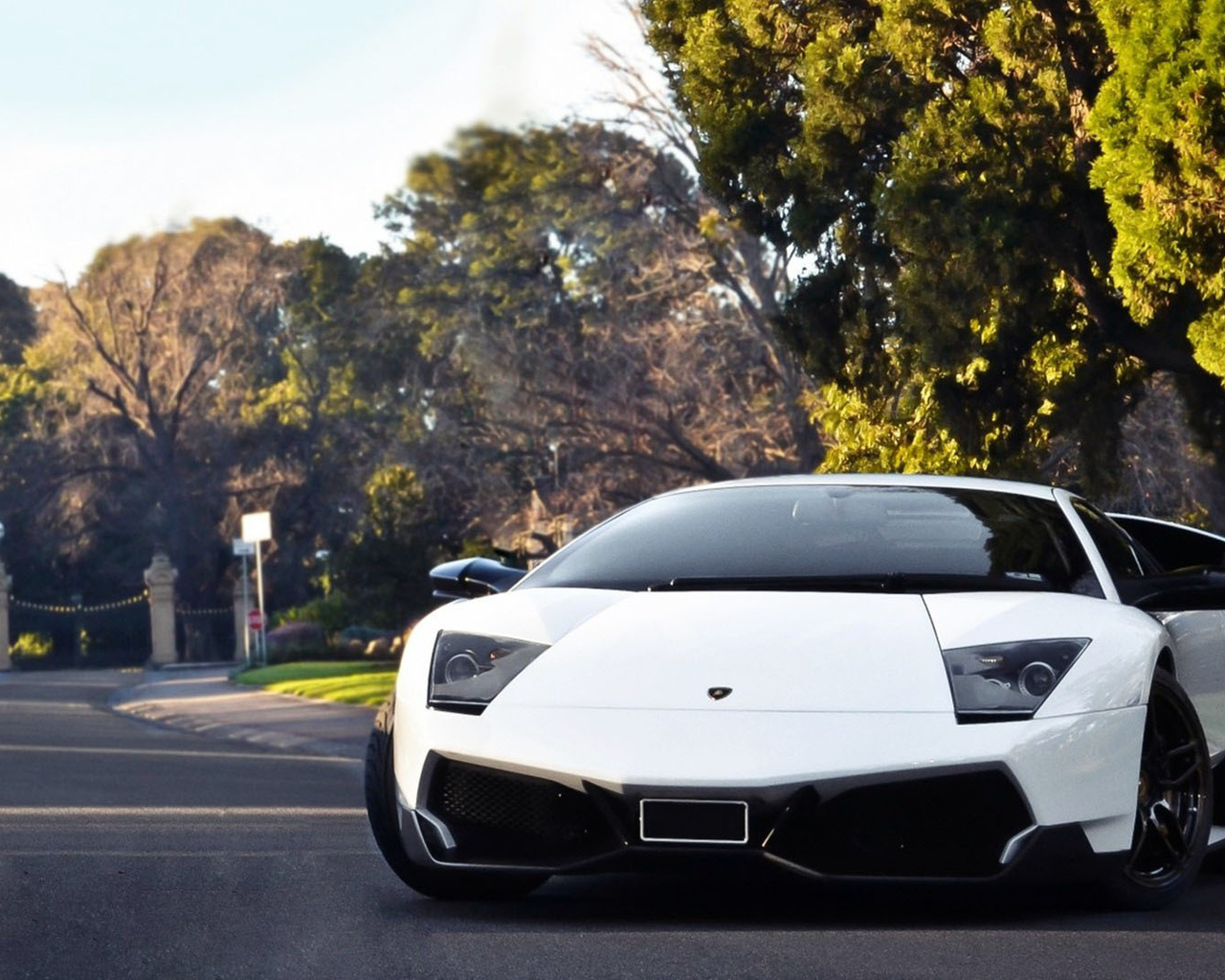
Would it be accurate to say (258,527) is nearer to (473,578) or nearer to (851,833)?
(473,578)

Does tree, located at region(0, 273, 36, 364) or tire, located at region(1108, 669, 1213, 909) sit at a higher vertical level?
tree, located at region(0, 273, 36, 364)

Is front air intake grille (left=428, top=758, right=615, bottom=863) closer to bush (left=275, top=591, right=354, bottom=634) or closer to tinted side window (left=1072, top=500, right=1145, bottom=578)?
tinted side window (left=1072, top=500, right=1145, bottom=578)

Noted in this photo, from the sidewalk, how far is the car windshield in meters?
8.33

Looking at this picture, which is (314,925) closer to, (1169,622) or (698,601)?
(698,601)

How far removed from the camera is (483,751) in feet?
18.6

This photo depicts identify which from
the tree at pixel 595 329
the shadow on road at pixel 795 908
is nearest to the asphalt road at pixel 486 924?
the shadow on road at pixel 795 908

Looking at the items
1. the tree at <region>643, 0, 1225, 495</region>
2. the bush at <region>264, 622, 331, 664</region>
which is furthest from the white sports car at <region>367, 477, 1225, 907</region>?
the bush at <region>264, 622, 331, 664</region>

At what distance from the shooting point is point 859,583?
614cm

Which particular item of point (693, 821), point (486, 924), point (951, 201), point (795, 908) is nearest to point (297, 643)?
point (951, 201)

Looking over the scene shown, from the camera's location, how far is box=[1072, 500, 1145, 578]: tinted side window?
712 centimetres

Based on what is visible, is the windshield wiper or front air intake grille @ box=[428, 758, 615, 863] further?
the windshield wiper

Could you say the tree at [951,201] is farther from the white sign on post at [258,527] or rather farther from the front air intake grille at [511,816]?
the white sign on post at [258,527]

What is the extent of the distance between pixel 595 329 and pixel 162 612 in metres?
24.5

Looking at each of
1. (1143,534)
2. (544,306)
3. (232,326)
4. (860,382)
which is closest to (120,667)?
(232,326)
